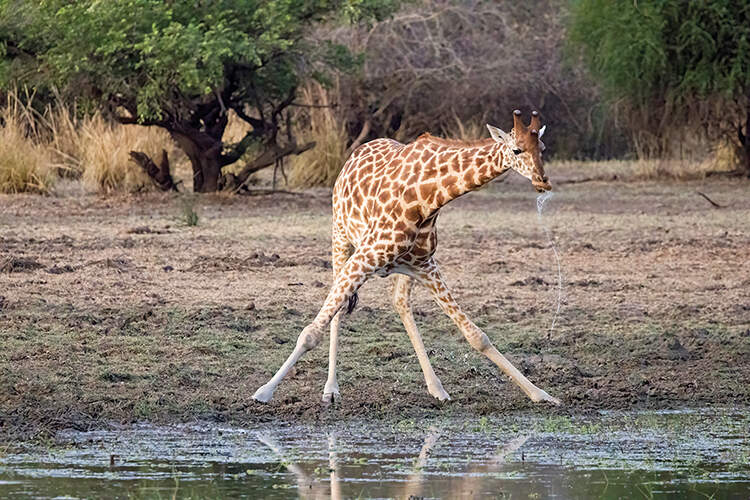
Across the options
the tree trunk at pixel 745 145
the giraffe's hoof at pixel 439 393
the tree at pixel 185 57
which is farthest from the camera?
the tree trunk at pixel 745 145

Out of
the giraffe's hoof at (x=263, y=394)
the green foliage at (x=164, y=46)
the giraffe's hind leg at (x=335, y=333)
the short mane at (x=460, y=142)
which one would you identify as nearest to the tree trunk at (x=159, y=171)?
the green foliage at (x=164, y=46)

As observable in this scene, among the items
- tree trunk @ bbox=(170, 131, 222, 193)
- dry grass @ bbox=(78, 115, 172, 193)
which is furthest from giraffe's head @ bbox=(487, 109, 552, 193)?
dry grass @ bbox=(78, 115, 172, 193)

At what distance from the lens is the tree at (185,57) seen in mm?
16844

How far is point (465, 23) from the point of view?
2642 centimetres

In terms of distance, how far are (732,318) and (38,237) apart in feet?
23.8

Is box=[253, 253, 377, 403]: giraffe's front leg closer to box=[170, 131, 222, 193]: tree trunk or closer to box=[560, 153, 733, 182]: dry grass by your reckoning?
box=[170, 131, 222, 193]: tree trunk

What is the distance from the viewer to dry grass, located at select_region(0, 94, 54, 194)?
750 inches

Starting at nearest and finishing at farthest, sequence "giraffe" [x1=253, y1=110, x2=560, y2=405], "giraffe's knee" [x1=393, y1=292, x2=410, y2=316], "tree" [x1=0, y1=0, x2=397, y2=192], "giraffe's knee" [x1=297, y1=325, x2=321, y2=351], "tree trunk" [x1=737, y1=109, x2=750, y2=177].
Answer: "giraffe" [x1=253, y1=110, x2=560, y2=405] < "giraffe's knee" [x1=297, y1=325, x2=321, y2=351] < "giraffe's knee" [x1=393, y1=292, x2=410, y2=316] < "tree" [x1=0, y1=0, x2=397, y2=192] < "tree trunk" [x1=737, y1=109, x2=750, y2=177]

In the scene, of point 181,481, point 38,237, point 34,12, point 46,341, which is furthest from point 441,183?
point 34,12

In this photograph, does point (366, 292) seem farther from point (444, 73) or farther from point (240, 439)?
point (444, 73)

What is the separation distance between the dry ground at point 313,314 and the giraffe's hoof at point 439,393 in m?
0.05

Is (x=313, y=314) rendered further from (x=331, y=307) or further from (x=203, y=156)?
(x=203, y=156)

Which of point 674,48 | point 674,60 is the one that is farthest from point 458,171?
point 674,60

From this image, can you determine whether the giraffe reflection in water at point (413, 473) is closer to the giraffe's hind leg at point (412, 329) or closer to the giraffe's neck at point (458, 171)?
the giraffe's hind leg at point (412, 329)
